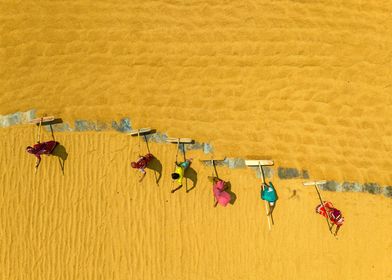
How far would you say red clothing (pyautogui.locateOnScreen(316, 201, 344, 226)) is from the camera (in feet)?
36.9

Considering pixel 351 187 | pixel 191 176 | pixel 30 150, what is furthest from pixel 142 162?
pixel 351 187

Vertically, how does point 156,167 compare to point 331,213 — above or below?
above

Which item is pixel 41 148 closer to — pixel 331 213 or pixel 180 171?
pixel 180 171

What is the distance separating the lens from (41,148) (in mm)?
11648

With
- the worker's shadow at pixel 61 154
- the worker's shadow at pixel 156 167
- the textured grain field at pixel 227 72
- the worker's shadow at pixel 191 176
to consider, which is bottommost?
the worker's shadow at pixel 191 176

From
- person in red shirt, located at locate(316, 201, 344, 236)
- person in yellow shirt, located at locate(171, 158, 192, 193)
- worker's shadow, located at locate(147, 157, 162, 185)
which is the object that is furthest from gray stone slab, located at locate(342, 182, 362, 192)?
worker's shadow, located at locate(147, 157, 162, 185)

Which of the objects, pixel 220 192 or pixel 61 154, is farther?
pixel 61 154

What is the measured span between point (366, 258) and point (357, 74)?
16.4 feet

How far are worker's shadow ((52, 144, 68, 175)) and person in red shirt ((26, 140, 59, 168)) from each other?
0.13 metres

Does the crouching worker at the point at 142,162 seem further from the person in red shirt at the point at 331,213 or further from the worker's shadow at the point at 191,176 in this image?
the person in red shirt at the point at 331,213

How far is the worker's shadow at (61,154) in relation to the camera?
1205 centimetres

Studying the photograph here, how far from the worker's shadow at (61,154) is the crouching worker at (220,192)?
4274 mm

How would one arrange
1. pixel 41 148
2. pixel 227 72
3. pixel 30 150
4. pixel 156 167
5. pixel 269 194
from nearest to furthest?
pixel 269 194 → pixel 30 150 → pixel 41 148 → pixel 227 72 → pixel 156 167

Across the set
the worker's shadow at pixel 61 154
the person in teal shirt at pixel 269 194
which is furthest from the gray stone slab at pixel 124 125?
the person in teal shirt at pixel 269 194
